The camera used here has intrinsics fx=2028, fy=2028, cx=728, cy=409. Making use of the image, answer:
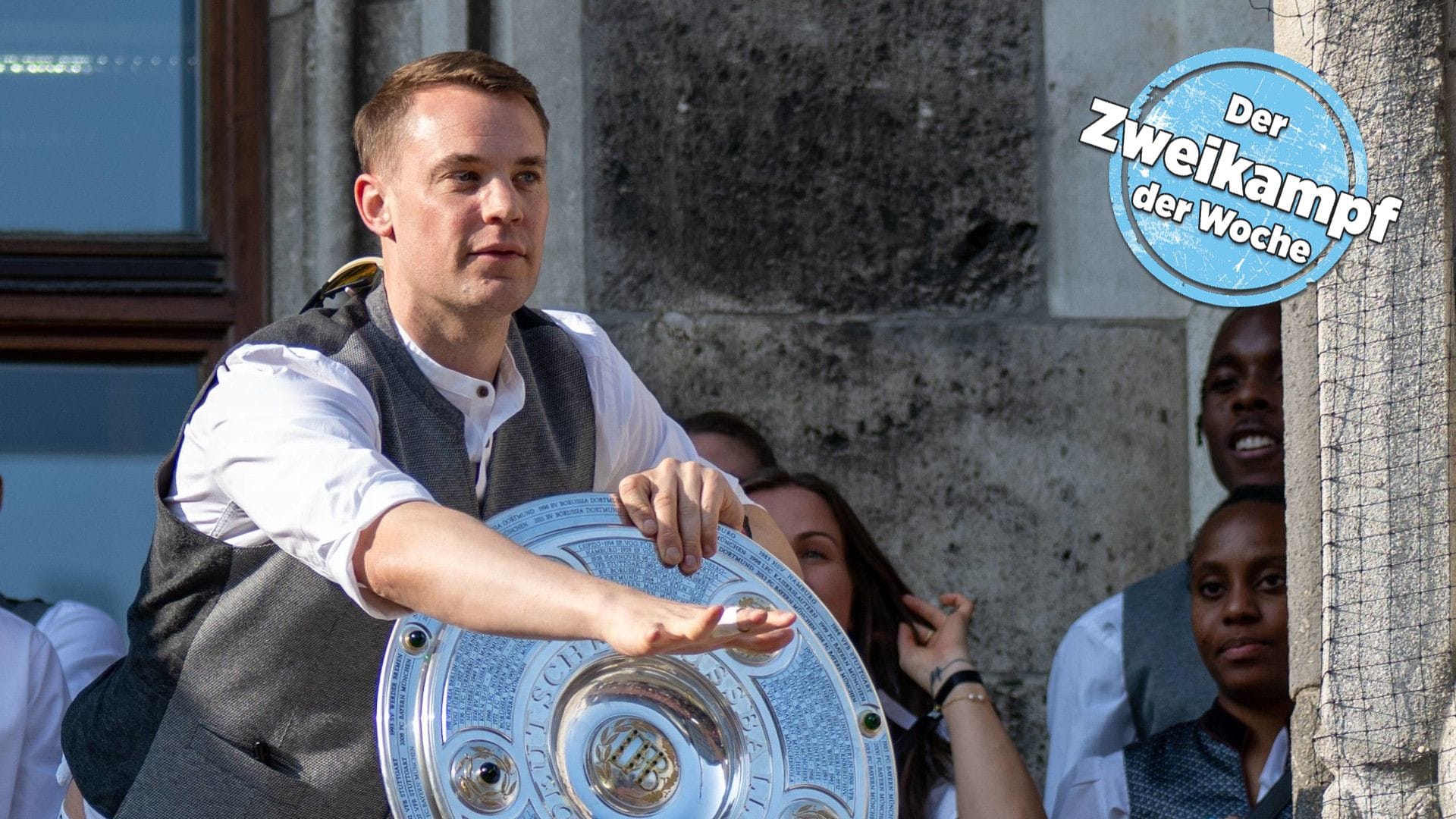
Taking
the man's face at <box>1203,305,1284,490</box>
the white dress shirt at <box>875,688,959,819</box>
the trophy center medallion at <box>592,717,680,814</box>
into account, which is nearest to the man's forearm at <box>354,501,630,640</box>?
the trophy center medallion at <box>592,717,680,814</box>

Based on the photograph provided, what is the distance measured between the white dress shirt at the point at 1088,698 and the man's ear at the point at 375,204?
4.04 ft

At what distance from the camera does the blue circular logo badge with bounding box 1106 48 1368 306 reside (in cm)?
240

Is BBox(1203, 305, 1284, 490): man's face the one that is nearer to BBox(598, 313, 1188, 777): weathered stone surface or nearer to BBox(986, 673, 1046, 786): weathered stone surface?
BBox(598, 313, 1188, 777): weathered stone surface

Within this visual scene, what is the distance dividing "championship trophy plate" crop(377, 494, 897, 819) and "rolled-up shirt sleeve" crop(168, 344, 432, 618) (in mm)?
93

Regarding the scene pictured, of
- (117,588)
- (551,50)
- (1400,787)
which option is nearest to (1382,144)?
(1400,787)

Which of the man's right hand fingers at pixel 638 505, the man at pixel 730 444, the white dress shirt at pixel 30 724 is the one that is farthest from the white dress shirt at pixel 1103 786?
the white dress shirt at pixel 30 724

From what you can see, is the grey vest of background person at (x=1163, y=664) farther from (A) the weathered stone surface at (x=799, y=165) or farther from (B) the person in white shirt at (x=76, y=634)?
(B) the person in white shirt at (x=76, y=634)

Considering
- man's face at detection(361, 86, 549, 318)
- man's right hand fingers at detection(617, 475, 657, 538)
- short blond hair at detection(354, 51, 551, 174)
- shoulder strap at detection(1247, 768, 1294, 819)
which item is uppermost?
short blond hair at detection(354, 51, 551, 174)

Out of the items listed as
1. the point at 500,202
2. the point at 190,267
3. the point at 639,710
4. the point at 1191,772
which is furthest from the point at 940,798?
the point at 190,267

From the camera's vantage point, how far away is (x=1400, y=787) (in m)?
2.29

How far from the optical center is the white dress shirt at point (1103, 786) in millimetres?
2588

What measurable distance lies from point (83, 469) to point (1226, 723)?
6.26 feet

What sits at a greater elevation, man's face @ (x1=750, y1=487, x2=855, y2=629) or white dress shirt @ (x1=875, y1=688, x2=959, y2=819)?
man's face @ (x1=750, y1=487, x2=855, y2=629)

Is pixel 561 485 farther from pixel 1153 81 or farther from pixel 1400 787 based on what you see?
pixel 1153 81
